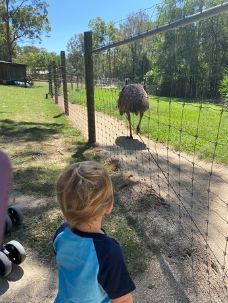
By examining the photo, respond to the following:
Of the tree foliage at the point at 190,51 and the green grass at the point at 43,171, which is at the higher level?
the tree foliage at the point at 190,51

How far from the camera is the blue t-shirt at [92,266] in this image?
186 cm

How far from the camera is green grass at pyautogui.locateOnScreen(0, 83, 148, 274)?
4.16 m

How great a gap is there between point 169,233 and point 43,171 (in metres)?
2.79

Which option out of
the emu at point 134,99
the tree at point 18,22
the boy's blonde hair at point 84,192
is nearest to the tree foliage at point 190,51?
the emu at point 134,99

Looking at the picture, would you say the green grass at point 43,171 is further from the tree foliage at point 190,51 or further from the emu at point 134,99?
the tree foliage at point 190,51

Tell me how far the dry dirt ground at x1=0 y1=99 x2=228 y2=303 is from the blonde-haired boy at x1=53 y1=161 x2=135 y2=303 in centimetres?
152

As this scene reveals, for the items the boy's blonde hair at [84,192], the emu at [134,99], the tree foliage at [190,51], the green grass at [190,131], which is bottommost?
the green grass at [190,131]

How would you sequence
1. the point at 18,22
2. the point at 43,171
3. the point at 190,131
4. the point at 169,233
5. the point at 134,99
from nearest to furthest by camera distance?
the point at 169,233 < the point at 43,171 < the point at 134,99 < the point at 190,131 < the point at 18,22

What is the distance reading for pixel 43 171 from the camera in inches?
255

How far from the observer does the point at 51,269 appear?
147 inches

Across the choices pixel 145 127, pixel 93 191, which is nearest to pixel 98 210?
pixel 93 191

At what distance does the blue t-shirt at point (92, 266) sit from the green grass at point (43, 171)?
70.4 inches

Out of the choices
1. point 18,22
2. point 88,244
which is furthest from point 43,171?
point 18,22

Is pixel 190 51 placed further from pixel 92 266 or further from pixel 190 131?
pixel 190 131
